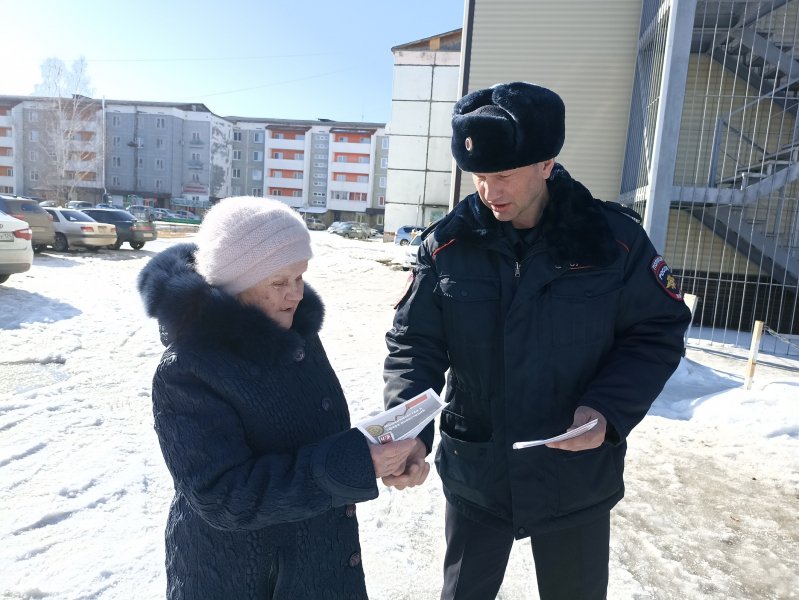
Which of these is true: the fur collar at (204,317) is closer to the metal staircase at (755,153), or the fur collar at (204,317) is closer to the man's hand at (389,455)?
the man's hand at (389,455)

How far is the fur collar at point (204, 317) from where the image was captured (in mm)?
1303

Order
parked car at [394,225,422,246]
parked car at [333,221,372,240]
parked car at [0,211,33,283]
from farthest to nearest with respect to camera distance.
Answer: parked car at [333,221,372,240]
parked car at [394,225,422,246]
parked car at [0,211,33,283]

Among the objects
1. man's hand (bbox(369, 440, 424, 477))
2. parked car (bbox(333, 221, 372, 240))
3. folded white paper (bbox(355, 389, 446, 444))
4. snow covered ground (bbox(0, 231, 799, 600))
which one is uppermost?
folded white paper (bbox(355, 389, 446, 444))

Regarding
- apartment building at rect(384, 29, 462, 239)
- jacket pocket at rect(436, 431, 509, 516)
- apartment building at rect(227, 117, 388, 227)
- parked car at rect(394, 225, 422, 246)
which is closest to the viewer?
jacket pocket at rect(436, 431, 509, 516)

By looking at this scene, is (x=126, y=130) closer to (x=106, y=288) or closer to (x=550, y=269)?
(x=106, y=288)

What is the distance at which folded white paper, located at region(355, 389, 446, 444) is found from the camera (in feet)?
4.29

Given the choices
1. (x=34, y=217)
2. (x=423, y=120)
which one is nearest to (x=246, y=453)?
(x=34, y=217)

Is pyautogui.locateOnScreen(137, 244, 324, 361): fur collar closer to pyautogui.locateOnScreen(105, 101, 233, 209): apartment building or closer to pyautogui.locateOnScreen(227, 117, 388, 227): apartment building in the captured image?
pyautogui.locateOnScreen(227, 117, 388, 227): apartment building

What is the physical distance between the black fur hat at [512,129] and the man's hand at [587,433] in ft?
2.44

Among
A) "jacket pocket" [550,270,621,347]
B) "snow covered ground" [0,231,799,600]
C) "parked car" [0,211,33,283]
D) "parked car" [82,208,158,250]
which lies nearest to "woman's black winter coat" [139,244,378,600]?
"snow covered ground" [0,231,799,600]

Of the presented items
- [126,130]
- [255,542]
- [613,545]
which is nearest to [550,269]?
[255,542]

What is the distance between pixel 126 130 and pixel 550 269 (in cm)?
6747

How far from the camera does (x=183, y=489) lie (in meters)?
1.23

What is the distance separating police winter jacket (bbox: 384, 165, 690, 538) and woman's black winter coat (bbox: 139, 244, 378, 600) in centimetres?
43
